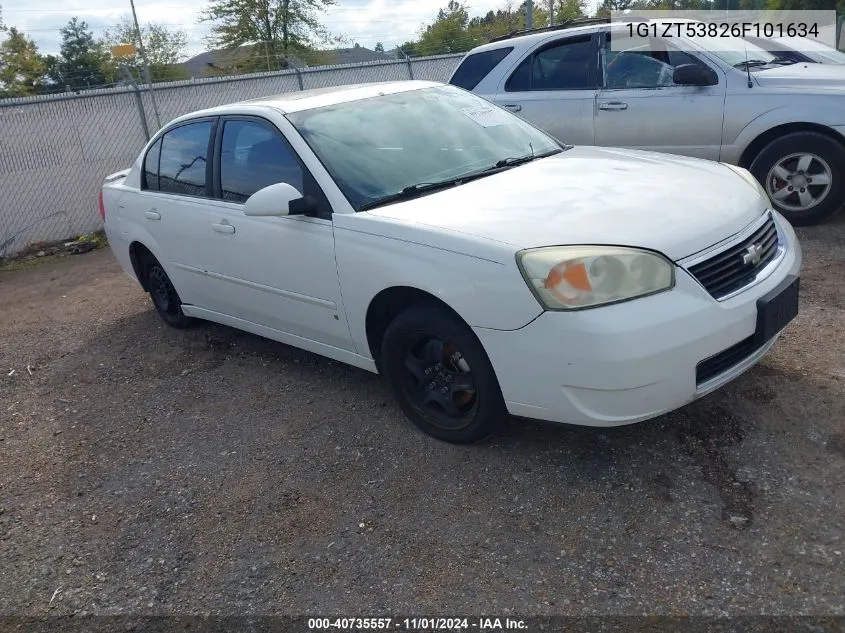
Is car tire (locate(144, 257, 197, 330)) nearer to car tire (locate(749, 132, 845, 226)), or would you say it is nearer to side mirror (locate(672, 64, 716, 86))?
side mirror (locate(672, 64, 716, 86))

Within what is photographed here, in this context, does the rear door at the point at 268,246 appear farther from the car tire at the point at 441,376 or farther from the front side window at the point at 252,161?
the car tire at the point at 441,376

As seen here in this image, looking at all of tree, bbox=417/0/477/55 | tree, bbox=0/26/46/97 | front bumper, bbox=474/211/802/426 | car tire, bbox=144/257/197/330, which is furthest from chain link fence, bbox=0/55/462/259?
tree, bbox=0/26/46/97

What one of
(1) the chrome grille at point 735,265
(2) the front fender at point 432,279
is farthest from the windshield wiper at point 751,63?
(2) the front fender at point 432,279

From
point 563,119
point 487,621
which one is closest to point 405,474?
point 487,621

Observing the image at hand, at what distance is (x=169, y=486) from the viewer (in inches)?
145

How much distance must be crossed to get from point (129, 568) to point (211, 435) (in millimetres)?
1091

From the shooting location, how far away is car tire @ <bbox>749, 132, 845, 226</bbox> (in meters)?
5.97

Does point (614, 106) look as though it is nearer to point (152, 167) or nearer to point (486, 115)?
point (486, 115)

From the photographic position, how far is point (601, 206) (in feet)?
10.9

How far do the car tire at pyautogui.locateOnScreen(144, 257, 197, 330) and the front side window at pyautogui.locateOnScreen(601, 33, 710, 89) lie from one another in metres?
4.24

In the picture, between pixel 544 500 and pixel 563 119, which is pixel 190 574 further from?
pixel 563 119

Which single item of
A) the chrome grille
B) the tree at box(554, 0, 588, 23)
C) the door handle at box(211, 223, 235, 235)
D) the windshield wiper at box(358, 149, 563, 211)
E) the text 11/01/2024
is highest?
the tree at box(554, 0, 588, 23)

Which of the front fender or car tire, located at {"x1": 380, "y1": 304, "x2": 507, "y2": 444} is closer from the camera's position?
the front fender

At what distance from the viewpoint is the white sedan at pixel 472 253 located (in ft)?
9.57
